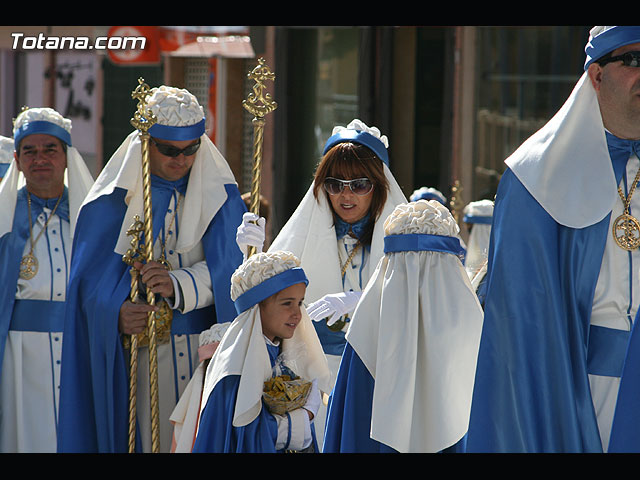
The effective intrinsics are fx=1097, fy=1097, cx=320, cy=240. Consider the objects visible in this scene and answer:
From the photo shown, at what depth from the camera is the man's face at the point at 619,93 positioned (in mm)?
3193

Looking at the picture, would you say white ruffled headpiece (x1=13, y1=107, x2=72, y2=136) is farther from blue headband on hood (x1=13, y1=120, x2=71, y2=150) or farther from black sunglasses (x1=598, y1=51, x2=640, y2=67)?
black sunglasses (x1=598, y1=51, x2=640, y2=67)

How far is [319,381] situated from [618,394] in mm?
1528

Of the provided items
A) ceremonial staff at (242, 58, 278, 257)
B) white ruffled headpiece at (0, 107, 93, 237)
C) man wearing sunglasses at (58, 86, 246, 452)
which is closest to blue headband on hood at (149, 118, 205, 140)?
man wearing sunglasses at (58, 86, 246, 452)

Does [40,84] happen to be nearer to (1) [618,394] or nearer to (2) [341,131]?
(2) [341,131]

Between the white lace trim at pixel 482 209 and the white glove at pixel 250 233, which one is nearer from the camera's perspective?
the white glove at pixel 250 233

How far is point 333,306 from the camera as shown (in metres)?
4.68

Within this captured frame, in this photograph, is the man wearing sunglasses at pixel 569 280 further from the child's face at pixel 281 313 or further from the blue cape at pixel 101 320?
the blue cape at pixel 101 320

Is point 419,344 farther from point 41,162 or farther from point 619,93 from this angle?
point 41,162

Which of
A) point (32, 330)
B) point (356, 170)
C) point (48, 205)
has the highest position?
point (356, 170)

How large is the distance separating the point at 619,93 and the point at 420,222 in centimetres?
79

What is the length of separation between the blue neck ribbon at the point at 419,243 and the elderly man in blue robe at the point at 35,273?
264 centimetres

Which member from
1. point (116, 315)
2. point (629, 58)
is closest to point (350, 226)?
point (116, 315)

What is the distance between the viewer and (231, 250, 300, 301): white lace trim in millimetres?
4195

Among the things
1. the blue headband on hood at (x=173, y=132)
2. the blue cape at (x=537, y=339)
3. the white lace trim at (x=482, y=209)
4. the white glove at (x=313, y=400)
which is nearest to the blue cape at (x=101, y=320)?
the blue headband on hood at (x=173, y=132)
